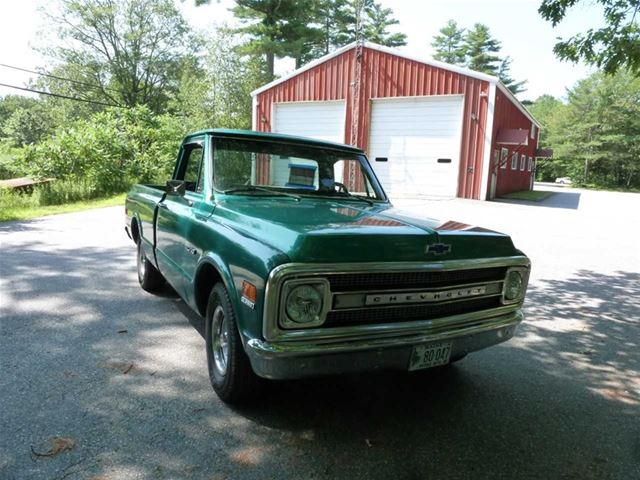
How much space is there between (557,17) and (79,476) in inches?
330

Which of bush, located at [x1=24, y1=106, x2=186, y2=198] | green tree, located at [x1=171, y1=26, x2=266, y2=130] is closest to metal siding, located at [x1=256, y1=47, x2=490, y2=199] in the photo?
bush, located at [x1=24, y1=106, x2=186, y2=198]

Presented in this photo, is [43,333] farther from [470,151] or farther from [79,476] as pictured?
[470,151]

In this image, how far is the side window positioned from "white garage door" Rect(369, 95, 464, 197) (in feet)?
48.5

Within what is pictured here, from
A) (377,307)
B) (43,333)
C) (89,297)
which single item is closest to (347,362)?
(377,307)

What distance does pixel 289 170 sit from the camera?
13.7 ft

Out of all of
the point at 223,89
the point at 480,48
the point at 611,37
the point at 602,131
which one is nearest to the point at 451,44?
the point at 480,48

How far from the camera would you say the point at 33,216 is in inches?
479

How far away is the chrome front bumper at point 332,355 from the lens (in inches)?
93.1

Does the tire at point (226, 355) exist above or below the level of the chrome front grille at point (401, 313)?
below

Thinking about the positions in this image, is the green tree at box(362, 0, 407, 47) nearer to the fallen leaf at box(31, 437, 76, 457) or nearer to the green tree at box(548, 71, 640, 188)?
the green tree at box(548, 71, 640, 188)

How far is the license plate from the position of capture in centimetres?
266

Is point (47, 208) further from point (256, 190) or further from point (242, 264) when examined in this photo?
point (242, 264)

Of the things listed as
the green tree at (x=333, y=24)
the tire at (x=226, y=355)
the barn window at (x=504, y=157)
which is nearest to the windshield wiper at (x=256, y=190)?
the tire at (x=226, y=355)

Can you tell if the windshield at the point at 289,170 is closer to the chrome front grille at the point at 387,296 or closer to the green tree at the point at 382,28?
the chrome front grille at the point at 387,296
